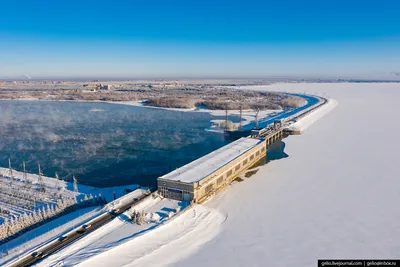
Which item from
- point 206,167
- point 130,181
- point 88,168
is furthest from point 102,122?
point 206,167

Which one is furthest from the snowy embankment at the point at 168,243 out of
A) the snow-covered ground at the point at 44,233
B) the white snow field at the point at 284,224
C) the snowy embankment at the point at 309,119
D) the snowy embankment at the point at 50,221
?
the snowy embankment at the point at 309,119

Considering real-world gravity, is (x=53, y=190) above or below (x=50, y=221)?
above

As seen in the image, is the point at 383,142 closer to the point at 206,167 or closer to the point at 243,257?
the point at 206,167

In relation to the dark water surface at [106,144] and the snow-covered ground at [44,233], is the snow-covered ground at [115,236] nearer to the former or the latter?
the snow-covered ground at [44,233]

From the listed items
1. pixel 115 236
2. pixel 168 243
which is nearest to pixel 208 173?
pixel 168 243

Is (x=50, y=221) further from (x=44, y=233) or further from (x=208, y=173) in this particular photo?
(x=208, y=173)

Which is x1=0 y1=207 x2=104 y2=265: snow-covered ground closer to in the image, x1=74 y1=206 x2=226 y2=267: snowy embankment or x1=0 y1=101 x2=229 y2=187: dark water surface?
x1=74 y1=206 x2=226 y2=267: snowy embankment

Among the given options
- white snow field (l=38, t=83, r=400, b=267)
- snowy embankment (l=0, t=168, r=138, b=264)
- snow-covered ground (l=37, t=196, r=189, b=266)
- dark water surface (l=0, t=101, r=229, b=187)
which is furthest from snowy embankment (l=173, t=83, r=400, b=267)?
dark water surface (l=0, t=101, r=229, b=187)
